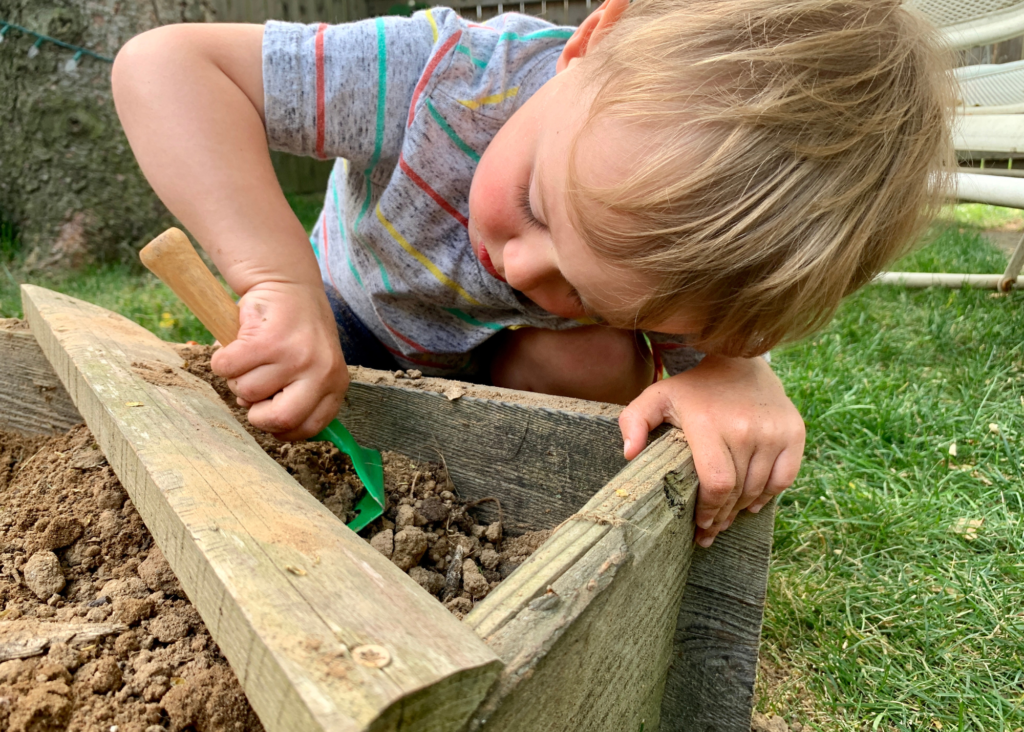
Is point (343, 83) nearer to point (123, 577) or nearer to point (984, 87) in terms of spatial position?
point (123, 577)

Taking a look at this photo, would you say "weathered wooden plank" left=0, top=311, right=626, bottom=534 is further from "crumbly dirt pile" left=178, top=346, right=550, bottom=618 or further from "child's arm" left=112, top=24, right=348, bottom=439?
"child's arm" left=112, top=24, right=348, bottom=439

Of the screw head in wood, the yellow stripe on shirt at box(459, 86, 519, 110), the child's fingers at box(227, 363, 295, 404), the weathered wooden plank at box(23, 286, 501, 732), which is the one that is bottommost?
the child's fingers at box(227, 363, 295, 404)

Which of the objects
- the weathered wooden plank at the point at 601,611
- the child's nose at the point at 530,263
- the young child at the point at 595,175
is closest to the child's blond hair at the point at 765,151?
the young child at the point at 595,175

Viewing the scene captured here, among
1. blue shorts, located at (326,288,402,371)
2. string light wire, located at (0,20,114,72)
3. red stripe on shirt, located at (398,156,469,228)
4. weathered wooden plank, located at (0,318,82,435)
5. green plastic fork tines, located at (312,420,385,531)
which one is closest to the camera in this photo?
green plastic fork tines, located at (312,420,385,531)

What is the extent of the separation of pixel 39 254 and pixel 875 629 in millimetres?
3552

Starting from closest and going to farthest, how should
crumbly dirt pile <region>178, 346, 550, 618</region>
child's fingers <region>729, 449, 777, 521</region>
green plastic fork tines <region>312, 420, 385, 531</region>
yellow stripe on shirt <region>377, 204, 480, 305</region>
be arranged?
1. child's fingers <region>729, 449, 777, 521</region>
2. crumbly dirt pile <region>178, 346, 550, 618</region>
3. green plastic fork tines <region>312, 420, 385, 531</region>
4. yellow stripe on shirt <region>377, 204, 480, 305</region>

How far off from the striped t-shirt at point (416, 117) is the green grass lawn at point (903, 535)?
1.58 feet

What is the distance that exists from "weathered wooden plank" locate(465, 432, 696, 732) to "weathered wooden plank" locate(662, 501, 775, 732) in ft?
0.17

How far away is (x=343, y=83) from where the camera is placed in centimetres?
138

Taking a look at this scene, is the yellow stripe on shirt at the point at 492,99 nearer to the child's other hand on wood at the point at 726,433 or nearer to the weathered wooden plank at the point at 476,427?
the weathered wooden plank at the point at 476,427

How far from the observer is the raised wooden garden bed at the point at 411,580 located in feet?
1.59

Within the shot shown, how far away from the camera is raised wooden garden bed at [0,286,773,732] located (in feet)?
1.59

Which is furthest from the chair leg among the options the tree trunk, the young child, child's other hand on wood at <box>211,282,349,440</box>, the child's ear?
the tree trunk

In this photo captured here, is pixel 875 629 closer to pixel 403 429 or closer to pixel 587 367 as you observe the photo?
pixel 587 367
